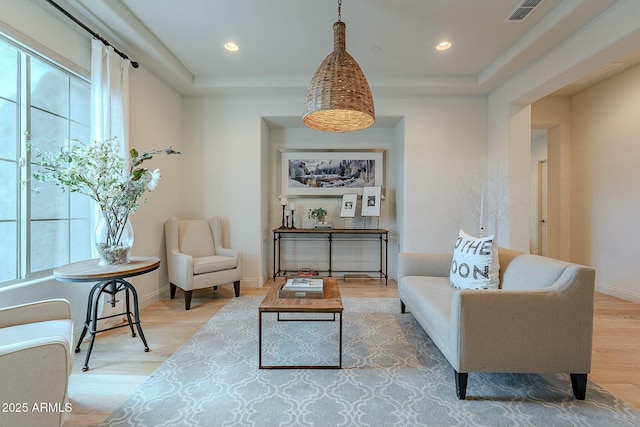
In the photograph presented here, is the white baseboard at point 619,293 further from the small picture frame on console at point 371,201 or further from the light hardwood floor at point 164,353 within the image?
the small picture frame on console at point 371,201

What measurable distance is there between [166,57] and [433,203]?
370cm

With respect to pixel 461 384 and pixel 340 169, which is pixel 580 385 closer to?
pixel 461 384

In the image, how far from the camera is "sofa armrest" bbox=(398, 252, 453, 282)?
289 cm

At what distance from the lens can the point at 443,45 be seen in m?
3.02

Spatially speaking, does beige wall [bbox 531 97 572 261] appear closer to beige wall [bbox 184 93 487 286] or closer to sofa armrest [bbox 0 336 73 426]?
beige wall [bbox 184 93 487 286]

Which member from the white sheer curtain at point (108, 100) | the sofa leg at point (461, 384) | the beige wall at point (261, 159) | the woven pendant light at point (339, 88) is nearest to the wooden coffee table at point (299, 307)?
the sofa leg at point (461, 384)

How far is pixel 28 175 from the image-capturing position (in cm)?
211

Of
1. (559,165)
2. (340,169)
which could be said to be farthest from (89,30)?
(559,165)

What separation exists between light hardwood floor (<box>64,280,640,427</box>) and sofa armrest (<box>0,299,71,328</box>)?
1.67 feet

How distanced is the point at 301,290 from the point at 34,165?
7.23 ft

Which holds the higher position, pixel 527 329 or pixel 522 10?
pixel 522 10

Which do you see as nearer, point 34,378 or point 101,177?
point 34,378

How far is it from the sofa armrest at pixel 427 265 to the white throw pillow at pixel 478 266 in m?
0.51

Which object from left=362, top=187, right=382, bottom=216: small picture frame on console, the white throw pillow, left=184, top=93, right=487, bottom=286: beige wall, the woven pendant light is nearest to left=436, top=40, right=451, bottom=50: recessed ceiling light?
left=184, top=93, right=487, bottom=286: beige wall
